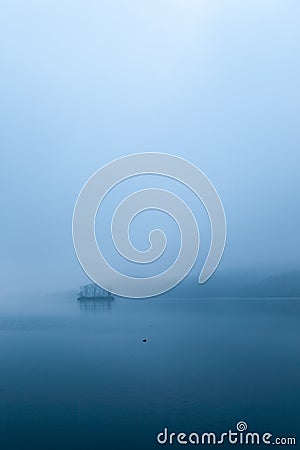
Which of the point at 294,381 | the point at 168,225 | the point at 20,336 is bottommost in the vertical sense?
the point at 294,381

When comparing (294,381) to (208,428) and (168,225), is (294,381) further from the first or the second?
(168,225)

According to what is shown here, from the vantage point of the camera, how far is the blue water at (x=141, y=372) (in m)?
2.08

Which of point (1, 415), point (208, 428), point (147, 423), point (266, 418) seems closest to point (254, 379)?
point (266, 418)

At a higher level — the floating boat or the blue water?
the floating boat

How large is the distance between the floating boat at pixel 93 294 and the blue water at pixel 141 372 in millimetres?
39

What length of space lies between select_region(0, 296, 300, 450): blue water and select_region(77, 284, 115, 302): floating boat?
0.13 feet

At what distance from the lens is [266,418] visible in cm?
207

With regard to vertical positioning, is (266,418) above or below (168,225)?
below

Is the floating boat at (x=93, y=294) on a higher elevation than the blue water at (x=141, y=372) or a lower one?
higher

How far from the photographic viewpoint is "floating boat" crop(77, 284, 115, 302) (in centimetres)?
212

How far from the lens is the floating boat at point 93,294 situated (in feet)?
6.95

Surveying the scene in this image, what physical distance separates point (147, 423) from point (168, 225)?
0.97m

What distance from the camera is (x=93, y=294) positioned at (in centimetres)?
214

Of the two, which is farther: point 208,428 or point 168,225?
point 168,225
